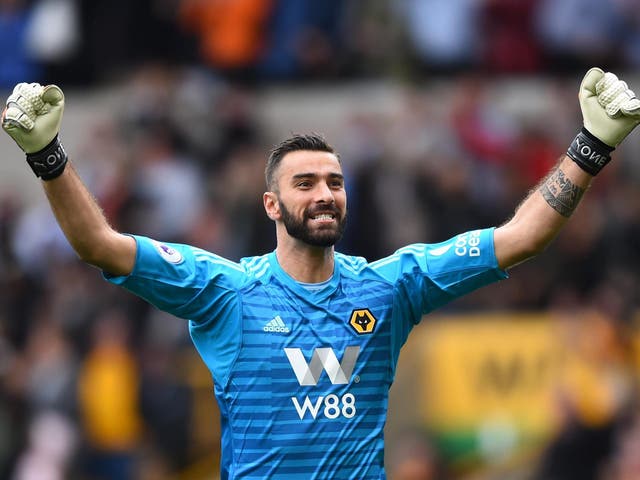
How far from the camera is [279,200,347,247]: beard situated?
7.00m

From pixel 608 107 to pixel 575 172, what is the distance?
1.12ft

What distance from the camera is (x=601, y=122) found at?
23.1 ft

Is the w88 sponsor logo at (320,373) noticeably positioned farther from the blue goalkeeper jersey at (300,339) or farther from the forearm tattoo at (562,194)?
the forearm tattoo at (562,194)

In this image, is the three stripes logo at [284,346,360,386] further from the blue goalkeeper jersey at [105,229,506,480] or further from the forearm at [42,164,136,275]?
the forearm at [42,164,136,275]

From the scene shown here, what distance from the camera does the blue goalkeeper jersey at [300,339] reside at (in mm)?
6785

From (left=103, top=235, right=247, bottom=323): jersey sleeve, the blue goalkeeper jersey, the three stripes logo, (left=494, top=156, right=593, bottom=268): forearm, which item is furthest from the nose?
(left=494, top=156, right=593, bottom=268): forearm

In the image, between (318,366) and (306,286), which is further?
(306,286)

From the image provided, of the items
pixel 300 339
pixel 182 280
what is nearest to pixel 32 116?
pixel 182 280

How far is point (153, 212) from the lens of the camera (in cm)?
1478

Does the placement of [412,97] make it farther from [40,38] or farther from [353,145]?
[40,38]

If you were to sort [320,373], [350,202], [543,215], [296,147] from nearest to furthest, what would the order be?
[320,373] → [543,215] → [296,147] → [350,202]

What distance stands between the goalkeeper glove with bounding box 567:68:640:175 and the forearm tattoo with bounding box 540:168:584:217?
4.3 inches

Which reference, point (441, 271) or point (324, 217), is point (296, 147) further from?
point (441, 271)

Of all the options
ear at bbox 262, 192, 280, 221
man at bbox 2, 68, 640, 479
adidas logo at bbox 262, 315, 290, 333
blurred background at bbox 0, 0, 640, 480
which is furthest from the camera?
blurred background at bbox 0, 0, 640, 480
